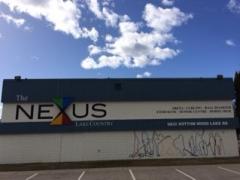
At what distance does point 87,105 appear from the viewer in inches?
1041

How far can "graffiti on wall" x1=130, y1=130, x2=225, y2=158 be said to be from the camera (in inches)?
1016

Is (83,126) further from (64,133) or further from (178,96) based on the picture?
(178,96)

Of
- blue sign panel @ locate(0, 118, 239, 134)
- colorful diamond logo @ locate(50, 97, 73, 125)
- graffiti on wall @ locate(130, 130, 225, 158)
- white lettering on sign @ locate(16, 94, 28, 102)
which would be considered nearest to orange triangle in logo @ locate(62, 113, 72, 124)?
colorful diamond logo @ locate(50, 97, 73, 125)

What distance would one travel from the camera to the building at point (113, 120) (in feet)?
84.0

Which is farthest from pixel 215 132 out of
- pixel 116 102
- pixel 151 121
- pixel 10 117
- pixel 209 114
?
pixel 10 117

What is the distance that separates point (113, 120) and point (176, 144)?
5874 millimetres

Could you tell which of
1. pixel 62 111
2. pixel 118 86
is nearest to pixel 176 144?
pixel 118 86

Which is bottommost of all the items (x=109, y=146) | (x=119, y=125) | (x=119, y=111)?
(x=109, y=146)

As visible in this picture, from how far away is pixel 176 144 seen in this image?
85.4ft

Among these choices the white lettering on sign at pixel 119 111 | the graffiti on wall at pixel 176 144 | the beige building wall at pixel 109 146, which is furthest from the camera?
the white lettering on sign at pixel 119 111

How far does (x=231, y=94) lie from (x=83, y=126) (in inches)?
537

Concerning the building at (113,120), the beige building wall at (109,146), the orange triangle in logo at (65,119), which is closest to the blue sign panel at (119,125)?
the building at (113,120)

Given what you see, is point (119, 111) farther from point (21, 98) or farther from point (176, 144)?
point (21, 98)

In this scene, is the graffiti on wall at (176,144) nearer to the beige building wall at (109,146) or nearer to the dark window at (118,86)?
the beige building wall at (109,146)
